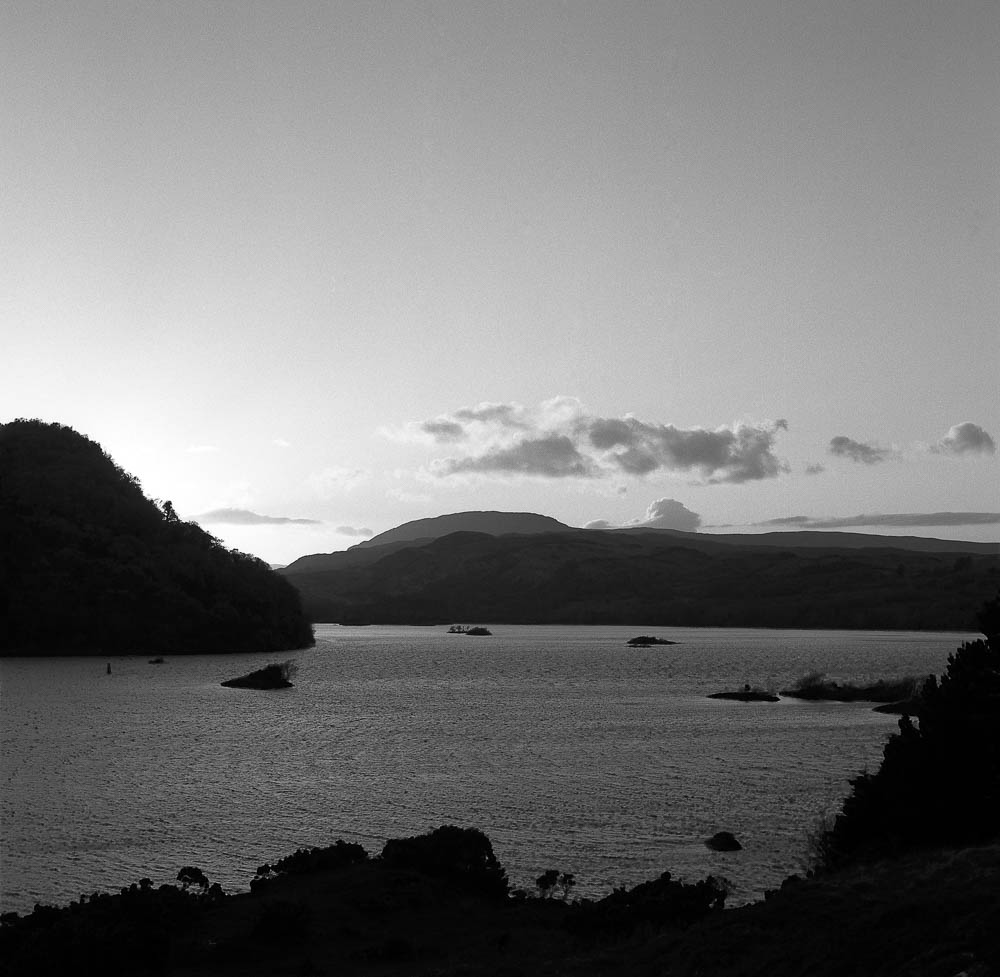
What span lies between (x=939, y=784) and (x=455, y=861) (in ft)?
44.1

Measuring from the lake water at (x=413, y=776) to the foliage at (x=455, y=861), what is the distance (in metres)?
3.51

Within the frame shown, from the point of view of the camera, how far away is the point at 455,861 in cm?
2981

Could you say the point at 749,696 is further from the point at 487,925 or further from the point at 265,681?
the point at 487,925

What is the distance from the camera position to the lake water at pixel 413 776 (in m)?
36.4

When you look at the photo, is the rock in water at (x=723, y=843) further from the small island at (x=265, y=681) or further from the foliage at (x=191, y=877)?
the small island at (x=265, y=681)

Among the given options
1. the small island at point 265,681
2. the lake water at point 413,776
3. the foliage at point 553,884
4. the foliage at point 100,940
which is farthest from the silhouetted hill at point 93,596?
the foliage at point 100,940

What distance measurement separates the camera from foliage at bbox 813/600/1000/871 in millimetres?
28328

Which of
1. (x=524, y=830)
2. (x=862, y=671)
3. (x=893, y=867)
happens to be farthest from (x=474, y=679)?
(x=893, y=867)

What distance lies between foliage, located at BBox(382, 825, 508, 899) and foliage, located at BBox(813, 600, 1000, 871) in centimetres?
892

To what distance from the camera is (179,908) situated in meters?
25.3

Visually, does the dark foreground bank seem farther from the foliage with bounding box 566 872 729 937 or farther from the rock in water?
the rock in water

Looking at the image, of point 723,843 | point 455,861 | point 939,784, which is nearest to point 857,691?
point 723,843

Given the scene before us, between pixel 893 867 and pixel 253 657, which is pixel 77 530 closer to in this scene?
pixel 253 657

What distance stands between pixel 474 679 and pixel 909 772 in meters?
99.5
